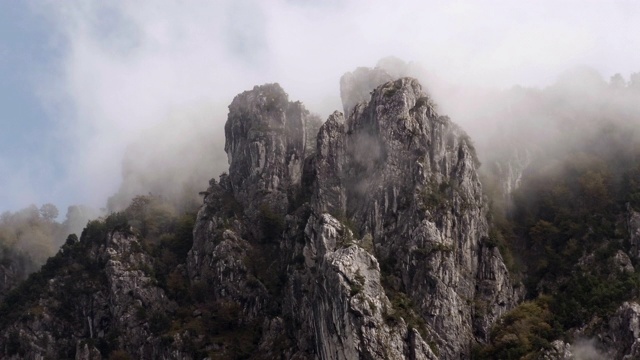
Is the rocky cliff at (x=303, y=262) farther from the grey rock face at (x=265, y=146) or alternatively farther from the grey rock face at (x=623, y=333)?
the grey rock face at (x=623, y=333)

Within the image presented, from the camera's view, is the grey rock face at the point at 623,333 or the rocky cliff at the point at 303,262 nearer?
the grey rock face at the point at 623,333

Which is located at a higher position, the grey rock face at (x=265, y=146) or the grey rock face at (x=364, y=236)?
the grey rock face at (x=265, y=146)

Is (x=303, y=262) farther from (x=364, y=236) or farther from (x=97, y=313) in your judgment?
(x=97, y=313)

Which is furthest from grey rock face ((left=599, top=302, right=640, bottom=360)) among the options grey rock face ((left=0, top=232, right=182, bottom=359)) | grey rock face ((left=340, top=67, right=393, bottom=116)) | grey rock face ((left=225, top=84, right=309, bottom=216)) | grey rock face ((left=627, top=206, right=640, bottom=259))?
grey rock face ((left=340, top=67, right=393, bottom=116))

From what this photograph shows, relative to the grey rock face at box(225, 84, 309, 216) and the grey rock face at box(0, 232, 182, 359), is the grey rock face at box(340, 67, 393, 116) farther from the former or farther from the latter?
the grey rock face at box(0, 232, 182, 359)

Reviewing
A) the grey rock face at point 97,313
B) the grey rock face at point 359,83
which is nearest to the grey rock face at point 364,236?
the grey rock face at point 97,313
